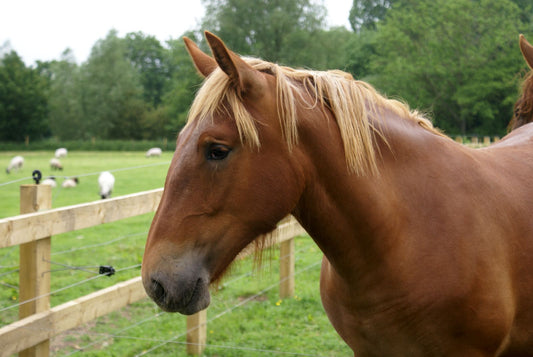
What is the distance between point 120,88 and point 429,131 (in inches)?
2261

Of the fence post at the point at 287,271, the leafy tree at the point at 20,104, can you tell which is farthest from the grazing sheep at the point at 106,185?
the leafy tree at the point at 20,104

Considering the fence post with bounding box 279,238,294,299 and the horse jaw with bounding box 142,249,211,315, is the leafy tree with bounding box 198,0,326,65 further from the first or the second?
the horse jaw with bounding box 142,249,211,315

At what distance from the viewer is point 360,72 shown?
139 feet

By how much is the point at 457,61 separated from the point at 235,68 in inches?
1633

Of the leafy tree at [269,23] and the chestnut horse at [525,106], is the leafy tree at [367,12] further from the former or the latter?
the chestnut horse at [525,106]

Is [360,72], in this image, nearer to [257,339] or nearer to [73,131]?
[73,131]

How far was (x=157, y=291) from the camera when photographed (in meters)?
1.65

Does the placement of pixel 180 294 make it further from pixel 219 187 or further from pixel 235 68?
pixel 235 68

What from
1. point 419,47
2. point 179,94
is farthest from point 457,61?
point 179,94

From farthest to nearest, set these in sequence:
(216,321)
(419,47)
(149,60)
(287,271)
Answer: (149,60)
(419,47)
(287,271)
(216,321)

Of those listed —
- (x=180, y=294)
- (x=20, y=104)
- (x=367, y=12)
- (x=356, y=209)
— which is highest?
(x=367, y=12)

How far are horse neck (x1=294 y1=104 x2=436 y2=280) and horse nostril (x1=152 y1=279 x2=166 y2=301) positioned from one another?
61cm

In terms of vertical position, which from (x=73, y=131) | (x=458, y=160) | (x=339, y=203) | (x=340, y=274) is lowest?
(x=73, y=131)

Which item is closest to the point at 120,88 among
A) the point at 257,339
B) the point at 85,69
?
the point at 85,69
